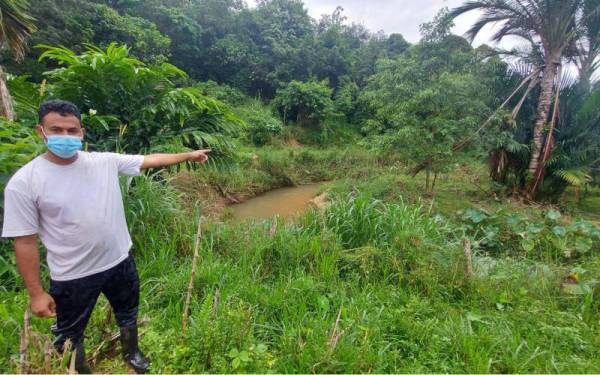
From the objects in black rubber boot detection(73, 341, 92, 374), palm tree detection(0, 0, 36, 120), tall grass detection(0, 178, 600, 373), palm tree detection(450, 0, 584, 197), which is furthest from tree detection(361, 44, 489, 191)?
palm tree detection(0, 0, 36, 120)

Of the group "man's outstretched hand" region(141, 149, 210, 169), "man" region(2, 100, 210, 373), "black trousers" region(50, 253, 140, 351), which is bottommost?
"black trousers" region(50, 253, 140, 351)

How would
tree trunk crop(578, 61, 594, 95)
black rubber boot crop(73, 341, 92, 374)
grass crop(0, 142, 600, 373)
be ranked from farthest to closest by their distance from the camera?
tree trunk crop(578, 61, 594, 95), grass crop(0, 142, 600, 373), black rubber boot crop(73, 341, 92, 374)

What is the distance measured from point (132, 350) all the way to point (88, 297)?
17.4 inches

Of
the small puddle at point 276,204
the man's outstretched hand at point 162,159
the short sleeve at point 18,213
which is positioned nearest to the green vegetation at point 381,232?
the small puddle at point 276,204

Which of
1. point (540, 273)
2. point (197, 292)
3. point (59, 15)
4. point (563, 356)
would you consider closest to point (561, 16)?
point (540, 273)

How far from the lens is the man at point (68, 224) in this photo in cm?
132

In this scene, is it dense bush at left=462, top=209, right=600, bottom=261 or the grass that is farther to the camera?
dense bush at left=462, top=209, right=600, bottom=261

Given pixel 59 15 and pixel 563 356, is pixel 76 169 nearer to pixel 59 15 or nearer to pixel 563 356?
pixel 563 356

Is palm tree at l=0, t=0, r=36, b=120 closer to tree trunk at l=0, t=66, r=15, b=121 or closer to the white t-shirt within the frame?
tree trunk at l=0, t=66, r=15, b=121

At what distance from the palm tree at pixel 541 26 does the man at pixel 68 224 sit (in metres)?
7.68

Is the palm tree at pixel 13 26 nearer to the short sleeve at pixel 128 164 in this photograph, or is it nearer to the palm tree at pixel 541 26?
the short sleeve at pixel 128 164

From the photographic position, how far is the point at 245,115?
1270 cm

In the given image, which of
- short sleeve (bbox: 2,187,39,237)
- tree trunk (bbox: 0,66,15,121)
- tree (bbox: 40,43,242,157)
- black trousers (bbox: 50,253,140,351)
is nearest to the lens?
short sleeve (bbox: 2,187,39,237)

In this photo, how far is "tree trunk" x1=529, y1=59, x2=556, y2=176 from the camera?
6.50m
